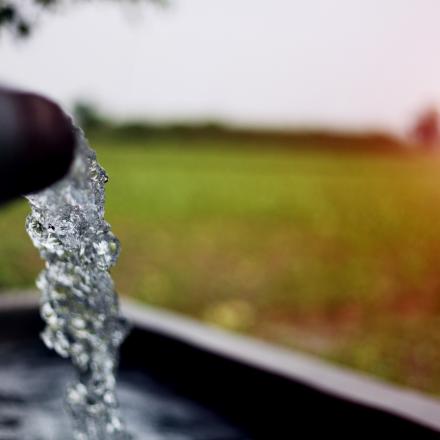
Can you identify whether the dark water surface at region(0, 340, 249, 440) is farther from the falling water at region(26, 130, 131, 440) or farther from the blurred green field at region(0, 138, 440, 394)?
the blurred green field at region(0, 138, 440, 394)

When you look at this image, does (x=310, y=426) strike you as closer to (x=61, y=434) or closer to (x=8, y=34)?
(x=61, y=434)

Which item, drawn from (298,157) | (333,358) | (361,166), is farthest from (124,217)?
(298,157)

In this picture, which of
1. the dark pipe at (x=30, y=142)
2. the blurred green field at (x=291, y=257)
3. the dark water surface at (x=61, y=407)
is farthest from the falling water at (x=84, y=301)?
the blurred green field at (x=291, y=257)

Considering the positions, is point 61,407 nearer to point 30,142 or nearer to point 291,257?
point 30,142

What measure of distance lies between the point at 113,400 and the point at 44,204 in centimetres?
95

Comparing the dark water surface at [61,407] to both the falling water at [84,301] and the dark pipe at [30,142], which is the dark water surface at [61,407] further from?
the dark pipe at [30,142]

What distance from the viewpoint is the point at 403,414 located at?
2.16 m

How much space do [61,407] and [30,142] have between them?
1897mm

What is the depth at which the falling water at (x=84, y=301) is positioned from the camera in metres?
1.93

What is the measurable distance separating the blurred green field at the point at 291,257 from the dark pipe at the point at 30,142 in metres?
3.20

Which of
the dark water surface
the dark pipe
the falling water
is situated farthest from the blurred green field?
the dark pipe

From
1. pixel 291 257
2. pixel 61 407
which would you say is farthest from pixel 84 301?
pixel 291 257

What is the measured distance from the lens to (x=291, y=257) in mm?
7121

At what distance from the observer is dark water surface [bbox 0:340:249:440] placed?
259 centimetres
